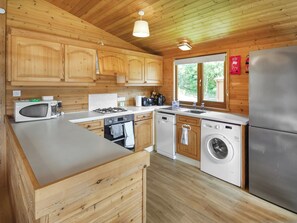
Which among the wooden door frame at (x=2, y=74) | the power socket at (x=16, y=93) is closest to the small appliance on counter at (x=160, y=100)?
the power socket at (x=16, y=93)

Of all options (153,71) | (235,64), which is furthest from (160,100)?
(235,64)

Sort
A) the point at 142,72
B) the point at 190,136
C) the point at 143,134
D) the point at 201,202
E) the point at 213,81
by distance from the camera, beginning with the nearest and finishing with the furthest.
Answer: the point at 201,202 → the point at 190,136 → the point at 213,81 → the point at 143,134 → the point at 142,72

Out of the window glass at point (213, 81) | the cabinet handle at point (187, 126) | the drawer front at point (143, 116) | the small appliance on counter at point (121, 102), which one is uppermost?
the window glass at point (213, 81)

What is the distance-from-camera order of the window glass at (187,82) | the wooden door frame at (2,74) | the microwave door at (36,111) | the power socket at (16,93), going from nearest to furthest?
the microwave door at (36,111)
the wooden door frame at (2,74)
the power socket at (16,93)
the window glass at (187,82)

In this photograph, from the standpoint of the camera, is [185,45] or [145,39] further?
[145,39]

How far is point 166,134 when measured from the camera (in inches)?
139

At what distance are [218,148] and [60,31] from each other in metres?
3.13

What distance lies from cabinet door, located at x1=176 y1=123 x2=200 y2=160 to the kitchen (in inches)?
30.7

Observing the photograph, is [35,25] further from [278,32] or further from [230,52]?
[278,32]

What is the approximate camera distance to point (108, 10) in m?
2.74

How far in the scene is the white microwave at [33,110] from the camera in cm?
224

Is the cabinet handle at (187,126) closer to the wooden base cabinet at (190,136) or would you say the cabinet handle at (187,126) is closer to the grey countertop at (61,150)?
the wooden base cabinet at (190,136)

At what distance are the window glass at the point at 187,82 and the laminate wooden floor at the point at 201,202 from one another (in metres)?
1.64

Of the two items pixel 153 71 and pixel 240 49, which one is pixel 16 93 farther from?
pixel 240 49
